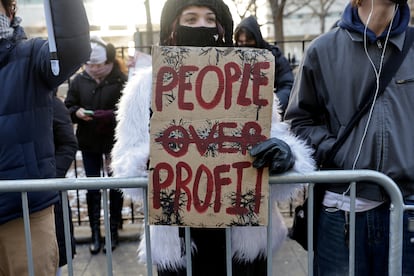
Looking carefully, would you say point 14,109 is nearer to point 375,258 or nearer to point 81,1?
point 81,1

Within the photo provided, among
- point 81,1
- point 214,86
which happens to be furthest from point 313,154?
point 81,1

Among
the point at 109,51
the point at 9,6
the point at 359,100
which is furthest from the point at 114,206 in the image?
the point at 359,100

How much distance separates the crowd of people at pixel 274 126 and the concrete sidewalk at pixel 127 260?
202 cm

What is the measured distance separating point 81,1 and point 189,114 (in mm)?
724

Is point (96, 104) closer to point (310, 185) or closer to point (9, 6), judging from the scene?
point (9, 6)

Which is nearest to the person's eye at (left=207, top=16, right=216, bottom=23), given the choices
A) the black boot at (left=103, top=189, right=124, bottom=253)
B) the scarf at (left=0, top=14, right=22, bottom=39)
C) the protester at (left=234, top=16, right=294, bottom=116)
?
the scarf at (left=0, top=14, right=22, bottom=39)

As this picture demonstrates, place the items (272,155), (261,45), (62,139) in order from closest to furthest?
1. (272,155)
2. (62,139)
3. (261,45)

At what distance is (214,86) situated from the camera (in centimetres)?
178

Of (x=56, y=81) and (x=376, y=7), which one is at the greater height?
(x=376, y=7)

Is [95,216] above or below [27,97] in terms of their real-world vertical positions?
below

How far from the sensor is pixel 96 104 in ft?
15.6

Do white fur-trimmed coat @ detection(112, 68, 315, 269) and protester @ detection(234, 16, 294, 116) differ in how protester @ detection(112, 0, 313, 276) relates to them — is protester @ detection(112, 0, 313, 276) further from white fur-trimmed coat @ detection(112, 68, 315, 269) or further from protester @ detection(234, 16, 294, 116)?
protester @ detection(234, 16, 294, 116)

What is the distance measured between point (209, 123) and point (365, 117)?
0.75 m

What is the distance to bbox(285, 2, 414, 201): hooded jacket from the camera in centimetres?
208
